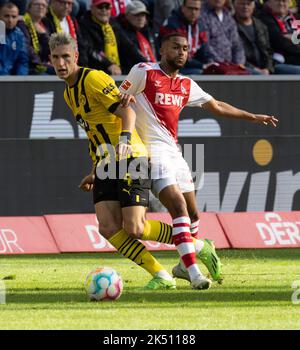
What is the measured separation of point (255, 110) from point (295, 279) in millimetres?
5943

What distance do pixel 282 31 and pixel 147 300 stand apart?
992 centimetres

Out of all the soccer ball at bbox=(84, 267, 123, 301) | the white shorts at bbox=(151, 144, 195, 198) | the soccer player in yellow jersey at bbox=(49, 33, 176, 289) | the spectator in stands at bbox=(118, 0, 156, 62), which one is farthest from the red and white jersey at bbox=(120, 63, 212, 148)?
the spectator in stands at bbox=(118, 0, 156, 62)

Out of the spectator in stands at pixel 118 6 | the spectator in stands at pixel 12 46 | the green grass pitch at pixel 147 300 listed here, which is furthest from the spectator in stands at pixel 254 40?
the green grass pitch at pixel 147 300

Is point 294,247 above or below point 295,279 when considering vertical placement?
below

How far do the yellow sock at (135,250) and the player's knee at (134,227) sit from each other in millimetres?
81

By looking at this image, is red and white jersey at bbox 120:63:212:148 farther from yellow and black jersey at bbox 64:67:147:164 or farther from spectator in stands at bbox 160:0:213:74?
spectator in stands at bbox 160:0:213:74

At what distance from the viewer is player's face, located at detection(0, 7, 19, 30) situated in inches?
623

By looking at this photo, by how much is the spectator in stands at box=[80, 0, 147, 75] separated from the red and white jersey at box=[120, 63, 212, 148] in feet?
20.1

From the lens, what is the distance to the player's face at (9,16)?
51.9 feet

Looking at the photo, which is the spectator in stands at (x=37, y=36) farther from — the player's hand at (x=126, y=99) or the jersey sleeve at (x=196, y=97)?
the player's hand at (x=126, y=99)

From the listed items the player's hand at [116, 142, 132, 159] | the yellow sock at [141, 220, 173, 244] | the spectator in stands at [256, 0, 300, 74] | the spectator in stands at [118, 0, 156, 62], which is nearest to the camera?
the player's hand at [116, 142, 132, 159]

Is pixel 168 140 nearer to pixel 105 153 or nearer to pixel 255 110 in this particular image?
pixel 105 153

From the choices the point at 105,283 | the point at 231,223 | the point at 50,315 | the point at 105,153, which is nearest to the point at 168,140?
the point at 105,153

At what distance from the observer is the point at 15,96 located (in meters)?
15.7
